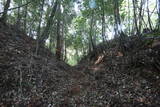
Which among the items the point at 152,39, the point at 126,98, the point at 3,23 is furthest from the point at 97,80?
the point at 3,23

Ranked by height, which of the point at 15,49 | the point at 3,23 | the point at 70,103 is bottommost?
the point at 70,103

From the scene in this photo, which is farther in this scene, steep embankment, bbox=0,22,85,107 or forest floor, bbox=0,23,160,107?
steep embankment, bbox=0,22,85,107

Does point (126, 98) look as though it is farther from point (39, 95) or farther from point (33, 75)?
point (33, 75)

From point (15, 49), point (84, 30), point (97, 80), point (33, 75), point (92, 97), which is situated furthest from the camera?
point (84, 30)

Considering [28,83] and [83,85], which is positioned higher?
[28,83]

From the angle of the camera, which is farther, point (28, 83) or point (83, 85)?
point (83, 85)

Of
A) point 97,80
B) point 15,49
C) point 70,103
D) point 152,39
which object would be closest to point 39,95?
point 70,103

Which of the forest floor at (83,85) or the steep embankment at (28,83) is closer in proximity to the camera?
the forest floor at (83,85)

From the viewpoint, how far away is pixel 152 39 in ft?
32.3

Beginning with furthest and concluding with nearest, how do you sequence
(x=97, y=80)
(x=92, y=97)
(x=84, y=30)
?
(x=84, y=30) < (x=97, y=80) < (x=92, y=97)

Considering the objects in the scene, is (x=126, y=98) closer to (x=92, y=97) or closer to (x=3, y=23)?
(x=92, y=97)

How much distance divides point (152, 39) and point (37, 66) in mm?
6157

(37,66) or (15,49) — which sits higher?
(15,49)

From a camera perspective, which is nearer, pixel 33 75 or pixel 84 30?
pixel 33 75
